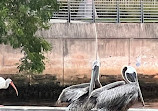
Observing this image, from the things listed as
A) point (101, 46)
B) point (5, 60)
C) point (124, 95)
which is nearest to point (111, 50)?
point (101, 46)

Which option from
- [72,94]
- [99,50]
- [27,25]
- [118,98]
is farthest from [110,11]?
[118,98]

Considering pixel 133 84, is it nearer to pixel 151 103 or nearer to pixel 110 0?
pixel 151 103

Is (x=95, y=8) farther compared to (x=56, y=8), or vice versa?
(x=95, y=8)

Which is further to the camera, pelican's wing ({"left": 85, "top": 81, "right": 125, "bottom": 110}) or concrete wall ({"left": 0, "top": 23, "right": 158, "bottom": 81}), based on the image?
concrete wall ({"left": 0, "top": 23, "right": 158, "bottom": 81})

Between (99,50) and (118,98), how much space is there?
29.5ft

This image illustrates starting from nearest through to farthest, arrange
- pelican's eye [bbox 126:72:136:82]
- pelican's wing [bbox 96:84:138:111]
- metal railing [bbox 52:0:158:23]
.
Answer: pelican's wing [bbox 96:84:138:111], pelican's eye [bbox 126:72:136:82], metal railing [bbox 52:0:158:23]

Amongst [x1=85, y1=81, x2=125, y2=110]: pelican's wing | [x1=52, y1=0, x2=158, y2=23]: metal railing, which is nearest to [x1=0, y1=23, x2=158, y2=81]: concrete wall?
[x1=52, y1=0, x2=158, y2=23]: metal railing

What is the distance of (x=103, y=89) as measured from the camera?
987 cm

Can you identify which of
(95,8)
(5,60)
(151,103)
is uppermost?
(95,8)

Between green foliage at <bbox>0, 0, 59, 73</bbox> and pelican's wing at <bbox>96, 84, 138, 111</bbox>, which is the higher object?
green foliage at <bbox>0, 0, 59, 73</bbox>

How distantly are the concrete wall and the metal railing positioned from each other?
84 cm

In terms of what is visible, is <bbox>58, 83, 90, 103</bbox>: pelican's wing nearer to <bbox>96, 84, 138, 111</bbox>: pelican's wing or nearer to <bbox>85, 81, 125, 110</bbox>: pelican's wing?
<bbox>85, 81, 125, 110</bbox>: pelican's wing

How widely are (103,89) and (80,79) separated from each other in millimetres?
8849

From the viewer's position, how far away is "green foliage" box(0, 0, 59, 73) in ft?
33.2
